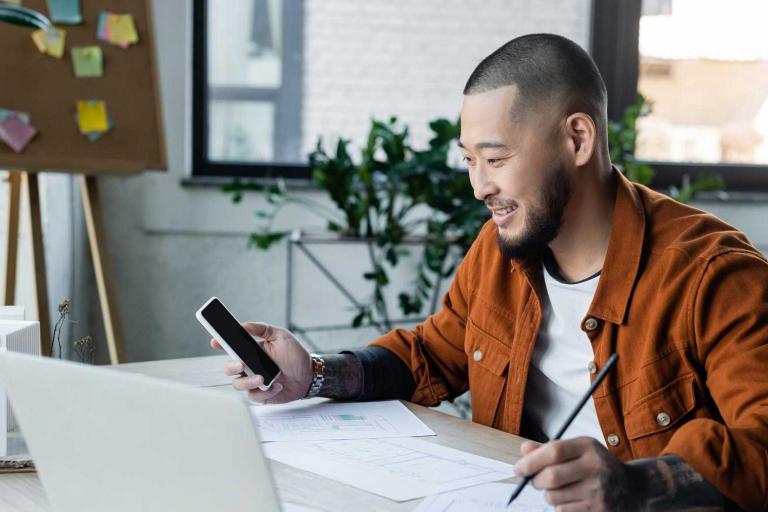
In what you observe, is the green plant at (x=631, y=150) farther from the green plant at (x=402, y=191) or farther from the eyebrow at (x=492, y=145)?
the eyebrow at (x=492, y=145)

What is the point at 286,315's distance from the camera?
3.21 m

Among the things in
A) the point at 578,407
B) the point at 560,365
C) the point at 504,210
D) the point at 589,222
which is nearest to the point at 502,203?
the point at 504,210

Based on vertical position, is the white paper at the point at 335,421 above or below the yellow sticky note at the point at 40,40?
below

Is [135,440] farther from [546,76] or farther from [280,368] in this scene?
[546,76]

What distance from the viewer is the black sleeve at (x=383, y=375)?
1.46 meters

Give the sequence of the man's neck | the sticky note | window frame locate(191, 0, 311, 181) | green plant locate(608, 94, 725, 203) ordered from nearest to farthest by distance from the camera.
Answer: the man's neck, the sticky note, green plant locate(608, 94, 725, 203), window frame locate(191, 0, 311, 181)

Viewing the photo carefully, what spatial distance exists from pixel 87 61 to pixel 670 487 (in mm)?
2098

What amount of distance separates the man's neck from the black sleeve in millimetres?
330

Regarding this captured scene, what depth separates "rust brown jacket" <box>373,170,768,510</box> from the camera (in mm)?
1026

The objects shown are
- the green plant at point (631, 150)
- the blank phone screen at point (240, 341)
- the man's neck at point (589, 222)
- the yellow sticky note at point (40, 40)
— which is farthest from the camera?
the green plant at point (631, 150)

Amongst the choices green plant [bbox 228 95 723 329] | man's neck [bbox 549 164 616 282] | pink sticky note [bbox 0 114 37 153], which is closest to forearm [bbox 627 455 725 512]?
man's neck [bbox 549 164 616 282]

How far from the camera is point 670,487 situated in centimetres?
93

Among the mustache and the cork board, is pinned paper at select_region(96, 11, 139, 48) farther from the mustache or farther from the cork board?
the mustache

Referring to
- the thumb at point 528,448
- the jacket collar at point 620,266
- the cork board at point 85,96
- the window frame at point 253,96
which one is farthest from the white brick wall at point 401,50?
the thumb at point 528,448
